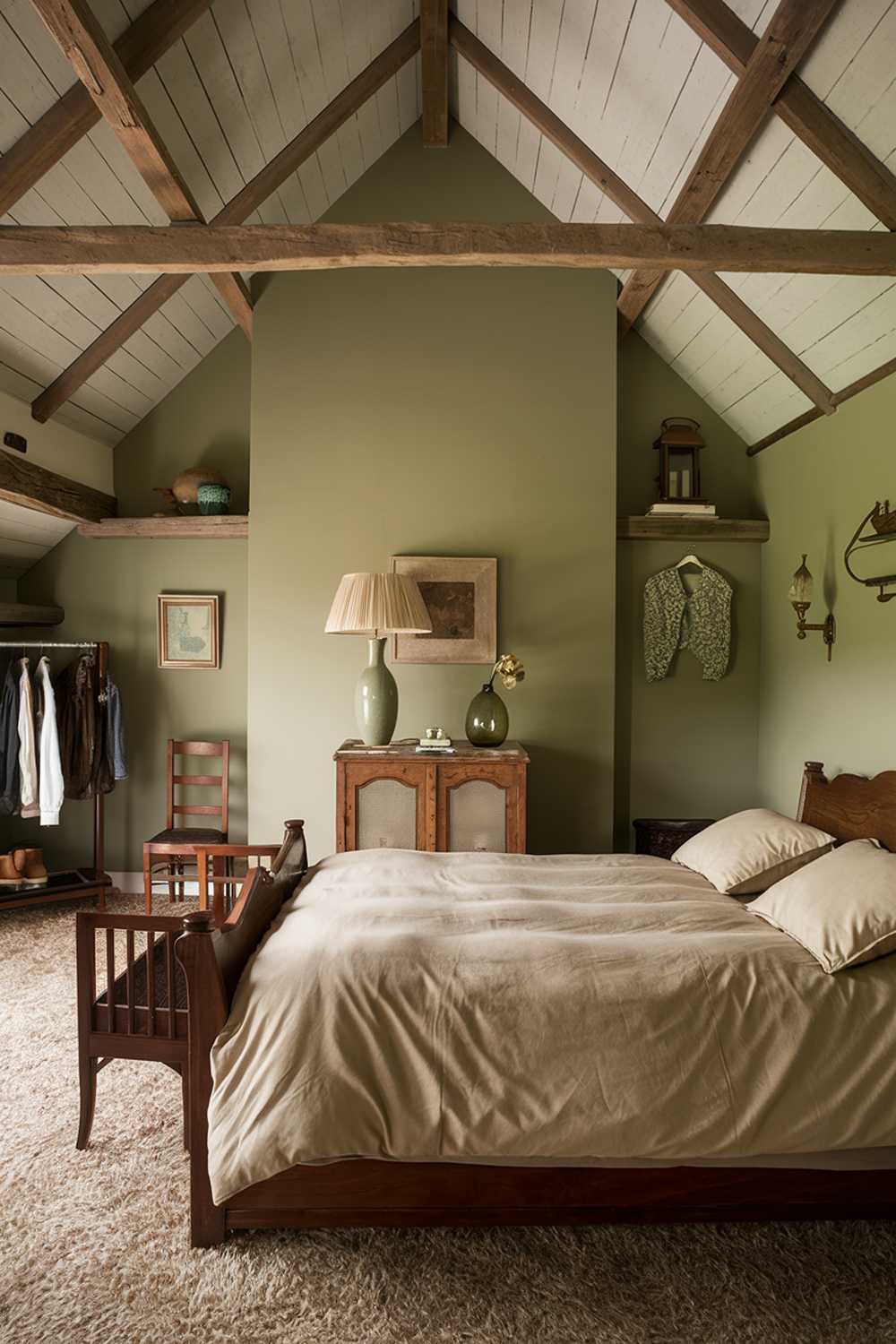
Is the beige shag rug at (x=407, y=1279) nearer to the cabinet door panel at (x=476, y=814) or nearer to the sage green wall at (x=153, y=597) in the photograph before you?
the cabinet door panel at (x=476, y=814)

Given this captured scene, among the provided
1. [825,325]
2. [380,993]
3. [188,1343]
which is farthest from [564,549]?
[188,1343]

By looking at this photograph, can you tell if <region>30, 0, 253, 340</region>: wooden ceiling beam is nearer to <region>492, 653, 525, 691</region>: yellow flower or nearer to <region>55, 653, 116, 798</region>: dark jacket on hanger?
<region>492, 653, 525, 691</region>: yellow flower

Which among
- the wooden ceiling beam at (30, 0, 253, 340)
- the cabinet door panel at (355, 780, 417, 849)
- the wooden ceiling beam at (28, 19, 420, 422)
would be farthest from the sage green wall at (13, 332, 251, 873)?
the wooden ceiling beam at (30, 0, 253, 340)

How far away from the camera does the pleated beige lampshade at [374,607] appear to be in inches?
139

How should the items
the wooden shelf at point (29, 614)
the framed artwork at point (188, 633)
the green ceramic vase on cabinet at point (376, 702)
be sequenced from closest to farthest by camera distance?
the green ceramic vase on cabinet at point (376, 702) → the wooden shelf at point (29, 614) → the framed artwork at point (188, 633)

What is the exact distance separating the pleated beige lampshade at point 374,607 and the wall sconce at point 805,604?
1.70m

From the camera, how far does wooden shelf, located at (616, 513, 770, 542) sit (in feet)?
14.4

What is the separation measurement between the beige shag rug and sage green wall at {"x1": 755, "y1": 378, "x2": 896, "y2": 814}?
2032 mm

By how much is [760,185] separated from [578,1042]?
10.1 ft

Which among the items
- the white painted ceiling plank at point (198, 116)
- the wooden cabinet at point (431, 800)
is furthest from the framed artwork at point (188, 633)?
the white painted ceiling plank at point (198, 116)

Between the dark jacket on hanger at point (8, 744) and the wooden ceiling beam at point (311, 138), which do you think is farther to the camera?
the dark jacket on hanger at point (8, 744)

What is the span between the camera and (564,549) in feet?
14.0

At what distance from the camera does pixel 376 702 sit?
3783 mm

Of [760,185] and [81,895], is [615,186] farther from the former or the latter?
[81,895]
